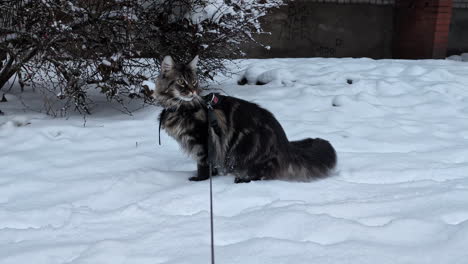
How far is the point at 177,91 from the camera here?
117 inches

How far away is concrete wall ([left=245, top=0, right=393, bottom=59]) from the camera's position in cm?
924

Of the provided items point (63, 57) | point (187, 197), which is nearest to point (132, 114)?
point (63, 57)

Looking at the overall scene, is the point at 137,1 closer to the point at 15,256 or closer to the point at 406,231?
the point at 15,256

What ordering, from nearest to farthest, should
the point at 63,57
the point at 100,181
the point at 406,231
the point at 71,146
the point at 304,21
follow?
the point at 406,231 < the point at 100,181 < the point at 71,146 < the point at 63,57 < the point at 304,21

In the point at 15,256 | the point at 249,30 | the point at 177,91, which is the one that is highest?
the point at 249,30

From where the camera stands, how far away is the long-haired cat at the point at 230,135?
302cm

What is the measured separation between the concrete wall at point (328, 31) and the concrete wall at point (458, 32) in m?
1.68

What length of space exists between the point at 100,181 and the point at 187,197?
0.72 m

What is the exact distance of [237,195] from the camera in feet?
8.85

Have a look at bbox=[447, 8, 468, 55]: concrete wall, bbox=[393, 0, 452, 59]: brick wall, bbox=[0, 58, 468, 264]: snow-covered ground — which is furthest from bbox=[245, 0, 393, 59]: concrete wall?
bbox=[0, 58, 468, 264]: snow-covered ground

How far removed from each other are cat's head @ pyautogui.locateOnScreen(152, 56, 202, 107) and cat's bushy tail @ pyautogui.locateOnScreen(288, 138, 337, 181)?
0.82 m

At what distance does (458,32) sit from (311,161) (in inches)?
367

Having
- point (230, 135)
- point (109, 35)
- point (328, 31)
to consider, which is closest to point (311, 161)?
point (230, 135)

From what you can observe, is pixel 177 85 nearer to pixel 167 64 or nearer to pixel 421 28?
pixel 167 64
